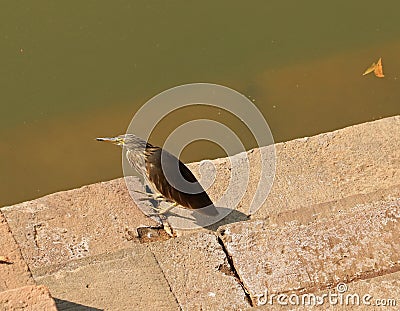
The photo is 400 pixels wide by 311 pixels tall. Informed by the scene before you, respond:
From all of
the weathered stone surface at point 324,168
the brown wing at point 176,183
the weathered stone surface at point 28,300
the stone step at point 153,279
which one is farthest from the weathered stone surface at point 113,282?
the weathered stone surface at point 324,168

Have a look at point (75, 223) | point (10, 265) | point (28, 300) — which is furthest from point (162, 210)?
point (28, 300)

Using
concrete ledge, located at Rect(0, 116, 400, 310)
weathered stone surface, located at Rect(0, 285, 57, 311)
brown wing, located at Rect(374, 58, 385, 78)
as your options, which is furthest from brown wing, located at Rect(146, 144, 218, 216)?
brown wing, located at Rect(374, 58, 385, 78)

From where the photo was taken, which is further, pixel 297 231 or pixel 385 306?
pixel 297 231

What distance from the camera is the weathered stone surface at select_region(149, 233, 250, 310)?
3.44 m

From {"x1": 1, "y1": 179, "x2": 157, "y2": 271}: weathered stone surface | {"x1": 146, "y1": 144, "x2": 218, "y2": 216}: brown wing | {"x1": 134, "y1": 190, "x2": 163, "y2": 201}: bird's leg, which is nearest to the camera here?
{"x1": 1, "y1": 179, "x2": 157, "y2": 271}: weathered stone surface

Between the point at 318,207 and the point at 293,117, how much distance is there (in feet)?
8.17

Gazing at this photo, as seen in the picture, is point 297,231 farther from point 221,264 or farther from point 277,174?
point 277,174

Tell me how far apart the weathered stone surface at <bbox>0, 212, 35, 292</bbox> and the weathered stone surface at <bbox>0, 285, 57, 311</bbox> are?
0.47 metres

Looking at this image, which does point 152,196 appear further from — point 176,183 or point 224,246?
point 224,246

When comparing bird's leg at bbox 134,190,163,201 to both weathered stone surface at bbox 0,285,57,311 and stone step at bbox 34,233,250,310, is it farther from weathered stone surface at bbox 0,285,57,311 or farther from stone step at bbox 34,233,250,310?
weathered stone surface at bbox 0,285,57,311

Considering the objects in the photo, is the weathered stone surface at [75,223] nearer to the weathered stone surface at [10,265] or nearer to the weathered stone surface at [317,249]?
the weathered stone surface at [10,265]

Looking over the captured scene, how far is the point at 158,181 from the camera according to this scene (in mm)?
4262

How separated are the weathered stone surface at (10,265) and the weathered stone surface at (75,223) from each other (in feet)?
0.29

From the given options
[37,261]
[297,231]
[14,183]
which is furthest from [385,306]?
[14,183]
